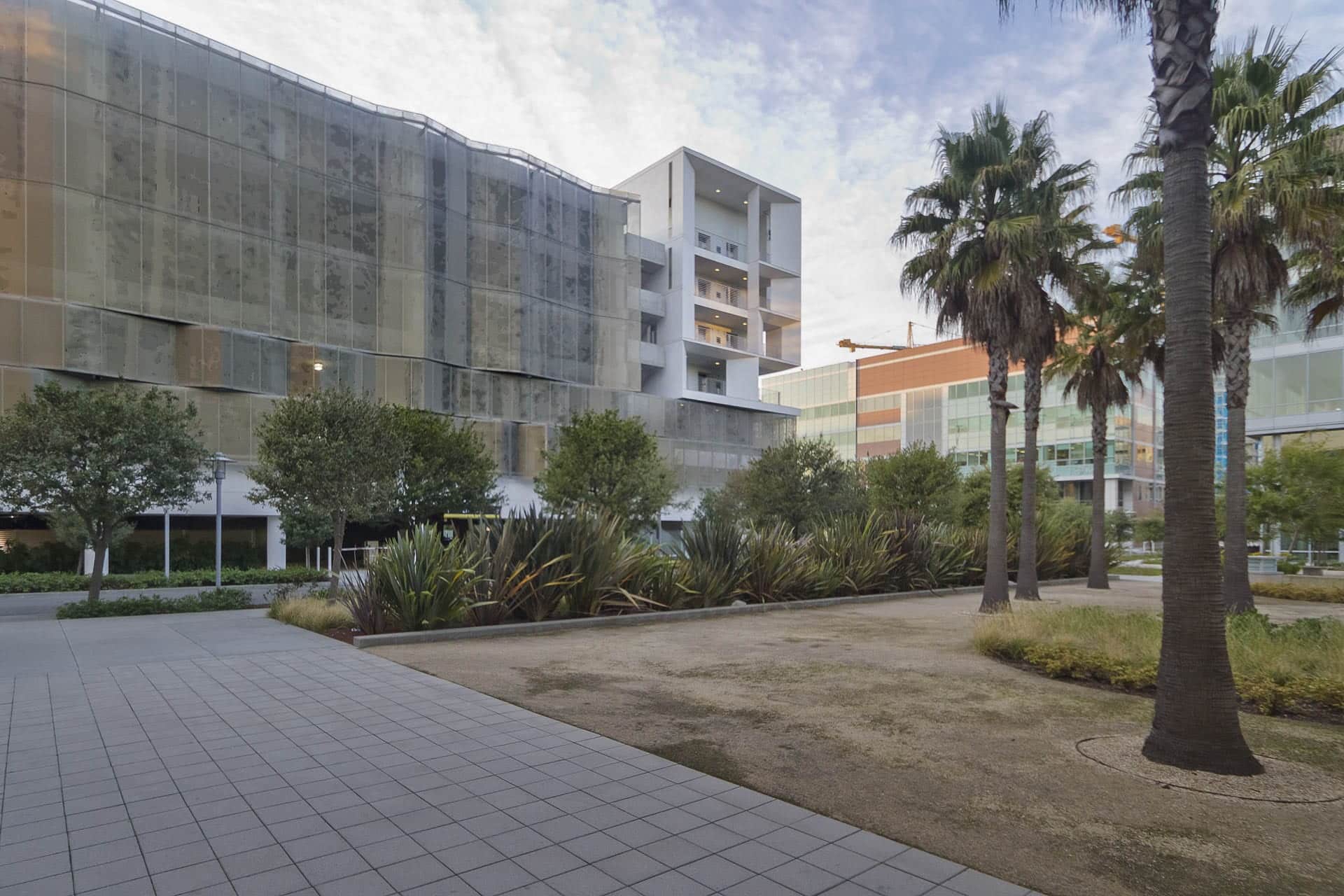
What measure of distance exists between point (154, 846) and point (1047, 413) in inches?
3245

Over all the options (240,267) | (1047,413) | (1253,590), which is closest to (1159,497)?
(1047,413)

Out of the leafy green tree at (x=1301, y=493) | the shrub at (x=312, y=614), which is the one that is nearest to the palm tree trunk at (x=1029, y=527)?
the leafy green tree at (x=1301, y=493)

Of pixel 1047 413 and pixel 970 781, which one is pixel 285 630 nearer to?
pixel 970 781

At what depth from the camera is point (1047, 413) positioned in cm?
7638

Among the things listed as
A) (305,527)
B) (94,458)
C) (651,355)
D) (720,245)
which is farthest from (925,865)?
(720,245)

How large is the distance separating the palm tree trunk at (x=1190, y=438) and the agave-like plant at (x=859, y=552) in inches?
522

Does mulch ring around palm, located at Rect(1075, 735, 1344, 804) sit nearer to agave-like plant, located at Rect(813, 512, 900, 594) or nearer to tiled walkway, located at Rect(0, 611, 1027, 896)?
tiled walkway, located at Rect(0, 611, 1027, 896)

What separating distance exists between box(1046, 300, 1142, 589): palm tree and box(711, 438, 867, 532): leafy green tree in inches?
345

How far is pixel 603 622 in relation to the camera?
13891 mm

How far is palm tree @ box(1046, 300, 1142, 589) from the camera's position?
70.2 feet

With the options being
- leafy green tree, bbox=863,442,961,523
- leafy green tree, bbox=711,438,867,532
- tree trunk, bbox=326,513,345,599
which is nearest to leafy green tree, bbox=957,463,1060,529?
leafy green tree, bbox=863,442,961,523

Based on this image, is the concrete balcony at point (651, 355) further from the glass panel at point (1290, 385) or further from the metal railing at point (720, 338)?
the glass panel at point (1290, 385)

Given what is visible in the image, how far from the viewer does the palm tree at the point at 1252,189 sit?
1287 cm

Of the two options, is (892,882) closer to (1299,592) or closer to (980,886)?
(980,886)
